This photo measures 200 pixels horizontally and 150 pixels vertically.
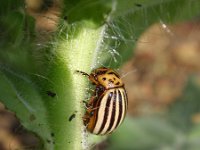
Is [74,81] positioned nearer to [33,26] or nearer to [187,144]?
[33,26]

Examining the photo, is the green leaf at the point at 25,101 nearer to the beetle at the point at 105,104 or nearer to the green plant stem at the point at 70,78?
the green plant stem at the point at 70,78

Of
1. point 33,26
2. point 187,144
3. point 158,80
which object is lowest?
point 33,26

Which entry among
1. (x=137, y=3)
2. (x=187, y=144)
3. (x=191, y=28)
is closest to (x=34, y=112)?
(x=137, y=3)

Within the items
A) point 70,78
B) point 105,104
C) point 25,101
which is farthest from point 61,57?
point 105,104

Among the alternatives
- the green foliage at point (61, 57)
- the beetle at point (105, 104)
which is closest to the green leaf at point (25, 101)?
the green foliage at point (61, 57)

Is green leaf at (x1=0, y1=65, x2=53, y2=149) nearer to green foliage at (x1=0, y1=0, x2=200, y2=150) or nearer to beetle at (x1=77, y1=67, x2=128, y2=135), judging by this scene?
green foliage at (x1=0, y1=0, x2=200, y2=150)

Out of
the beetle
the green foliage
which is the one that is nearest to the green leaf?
the green foliage
